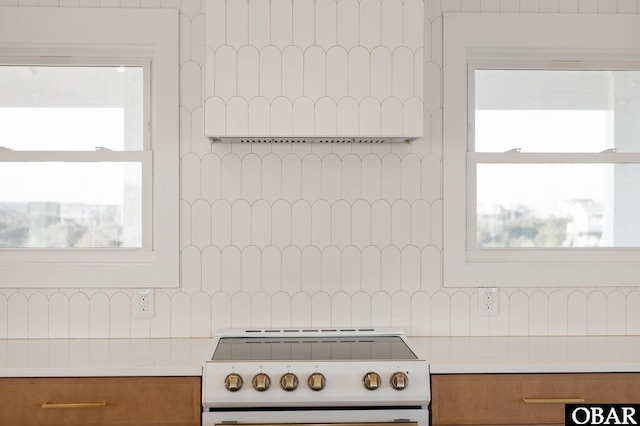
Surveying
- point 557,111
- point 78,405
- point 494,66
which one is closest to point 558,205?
point 557,111

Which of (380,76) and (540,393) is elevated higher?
(380,76)

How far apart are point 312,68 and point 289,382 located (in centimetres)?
110

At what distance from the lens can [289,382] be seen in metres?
1.88

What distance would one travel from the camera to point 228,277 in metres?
2.44

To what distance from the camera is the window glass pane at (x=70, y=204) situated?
2.49 metres

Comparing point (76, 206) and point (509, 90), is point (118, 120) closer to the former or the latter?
point (76, 206)

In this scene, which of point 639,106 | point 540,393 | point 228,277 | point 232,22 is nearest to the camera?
point 540,393

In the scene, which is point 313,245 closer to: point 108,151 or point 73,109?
point 108,151

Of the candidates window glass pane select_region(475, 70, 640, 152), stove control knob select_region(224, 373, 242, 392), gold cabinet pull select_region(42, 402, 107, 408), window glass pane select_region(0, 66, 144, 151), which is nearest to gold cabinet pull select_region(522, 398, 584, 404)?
stove control knob select_region(224, 373, 242, 392)

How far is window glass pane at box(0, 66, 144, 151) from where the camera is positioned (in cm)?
249

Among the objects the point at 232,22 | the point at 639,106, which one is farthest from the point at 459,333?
the point at 232,22

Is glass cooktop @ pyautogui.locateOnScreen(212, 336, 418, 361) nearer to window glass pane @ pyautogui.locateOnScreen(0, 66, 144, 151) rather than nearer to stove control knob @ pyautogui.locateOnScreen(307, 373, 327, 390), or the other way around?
stove control knob @ pyautogui.locateOnScreen(307, 373, 327, 390)

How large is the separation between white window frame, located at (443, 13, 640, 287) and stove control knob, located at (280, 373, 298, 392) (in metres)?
0.87

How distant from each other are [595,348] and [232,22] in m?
1.83
